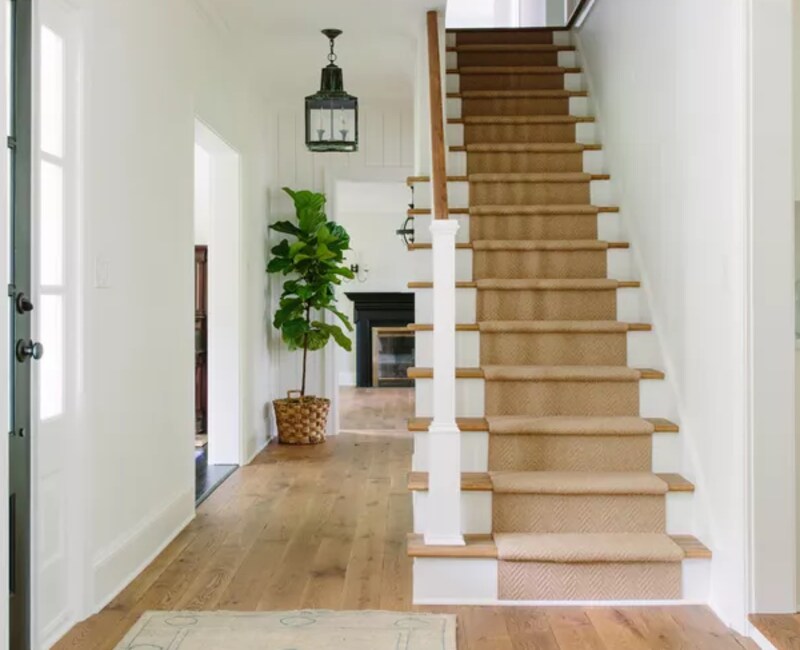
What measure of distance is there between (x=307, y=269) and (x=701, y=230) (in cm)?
377

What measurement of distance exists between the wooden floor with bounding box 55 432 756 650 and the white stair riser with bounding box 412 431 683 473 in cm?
44

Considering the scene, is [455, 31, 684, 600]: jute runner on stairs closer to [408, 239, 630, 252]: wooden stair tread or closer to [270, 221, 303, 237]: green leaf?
[408, 239, 630, 252]: wooden stair tread

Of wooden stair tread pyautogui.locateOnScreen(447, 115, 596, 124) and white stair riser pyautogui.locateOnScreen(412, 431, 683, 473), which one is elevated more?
wooden stair tread pyautogui.locateOnScreen(447, 115, 596, 124)

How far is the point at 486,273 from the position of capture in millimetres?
4148

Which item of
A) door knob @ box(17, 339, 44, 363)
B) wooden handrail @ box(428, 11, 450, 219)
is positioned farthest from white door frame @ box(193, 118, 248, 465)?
door knob @ box(17, 339, 44, 363)

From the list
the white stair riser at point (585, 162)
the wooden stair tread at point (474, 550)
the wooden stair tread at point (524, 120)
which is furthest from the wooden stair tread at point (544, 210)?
the wooden stair tread at point (474, 550)

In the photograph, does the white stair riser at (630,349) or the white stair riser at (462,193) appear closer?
the white stair riser at (630,349)

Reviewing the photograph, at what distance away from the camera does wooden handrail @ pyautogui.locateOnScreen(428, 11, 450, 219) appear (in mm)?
3303

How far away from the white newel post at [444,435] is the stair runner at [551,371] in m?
0.19

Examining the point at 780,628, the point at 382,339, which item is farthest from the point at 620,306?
the point at 382,339

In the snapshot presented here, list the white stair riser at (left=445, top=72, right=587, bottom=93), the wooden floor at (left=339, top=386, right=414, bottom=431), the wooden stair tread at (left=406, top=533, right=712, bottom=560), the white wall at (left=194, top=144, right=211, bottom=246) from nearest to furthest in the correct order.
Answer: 1. the wooden stair tread at (left=406, top=533, right=712, bottom=560)
2. the white stair riser at (left=445, top=72, right=587, bottom=93)
3. the white wall at (left=194, top=144, right=211, bottom=246)
4. the wooden floor at (left=339, top=386, right=414, bottom=431)

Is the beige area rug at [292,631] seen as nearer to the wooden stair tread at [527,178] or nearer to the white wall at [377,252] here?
the wooden stair tread at [527,178]

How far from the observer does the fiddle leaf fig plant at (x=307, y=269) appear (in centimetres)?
632

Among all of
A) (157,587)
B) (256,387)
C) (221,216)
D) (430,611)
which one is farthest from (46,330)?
(256,387)
